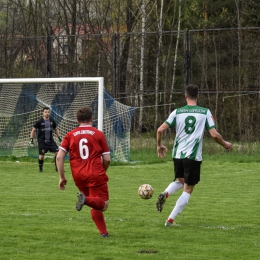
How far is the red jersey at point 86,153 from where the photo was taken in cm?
839

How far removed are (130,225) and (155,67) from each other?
18.8 meters

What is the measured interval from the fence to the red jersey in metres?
16.0

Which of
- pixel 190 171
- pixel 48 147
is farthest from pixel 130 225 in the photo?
pixel 48 147

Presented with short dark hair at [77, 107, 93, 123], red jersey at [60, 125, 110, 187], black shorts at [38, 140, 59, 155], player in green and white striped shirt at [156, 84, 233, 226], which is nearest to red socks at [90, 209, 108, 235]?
red jersey at [60, 125, 110, 187]

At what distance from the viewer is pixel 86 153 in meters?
8.41

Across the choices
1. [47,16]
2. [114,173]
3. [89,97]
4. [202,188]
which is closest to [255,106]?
[89,97]

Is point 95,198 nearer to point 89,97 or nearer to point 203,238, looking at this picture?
point 203,238

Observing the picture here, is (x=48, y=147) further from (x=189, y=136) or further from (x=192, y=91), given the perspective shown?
(x=192, y=91)

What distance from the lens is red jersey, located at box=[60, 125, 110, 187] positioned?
8.39m

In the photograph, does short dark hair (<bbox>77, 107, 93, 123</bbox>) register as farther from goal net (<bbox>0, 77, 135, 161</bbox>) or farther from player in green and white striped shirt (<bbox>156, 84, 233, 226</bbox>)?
goal net (<bbox>0, 77, 135, 161</bbox>)

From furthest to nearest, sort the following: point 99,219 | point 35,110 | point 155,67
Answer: point 155,67
point 35,110
point 99,219

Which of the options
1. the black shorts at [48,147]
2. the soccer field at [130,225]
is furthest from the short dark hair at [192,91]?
the black shorts at [48,147]

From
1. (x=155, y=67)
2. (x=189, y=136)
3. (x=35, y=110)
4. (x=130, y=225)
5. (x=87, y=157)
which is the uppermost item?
(x=155, y=67)

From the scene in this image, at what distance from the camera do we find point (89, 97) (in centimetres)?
2359
